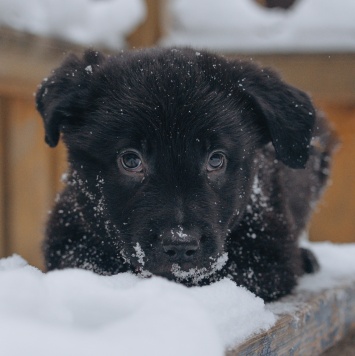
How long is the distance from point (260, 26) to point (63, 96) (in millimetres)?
3215

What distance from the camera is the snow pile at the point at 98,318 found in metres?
1.20

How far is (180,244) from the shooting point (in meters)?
1.96

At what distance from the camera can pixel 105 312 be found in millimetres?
1374

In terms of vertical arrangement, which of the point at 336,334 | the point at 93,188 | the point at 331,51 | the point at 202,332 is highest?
the point at 331,51

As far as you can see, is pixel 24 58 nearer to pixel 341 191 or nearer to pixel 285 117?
pixel 285 117

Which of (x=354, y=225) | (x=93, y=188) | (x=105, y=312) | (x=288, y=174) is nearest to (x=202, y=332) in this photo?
(x=105, y=312)

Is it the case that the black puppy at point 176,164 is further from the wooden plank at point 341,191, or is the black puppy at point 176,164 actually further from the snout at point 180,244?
the wooden plank at point 341,191

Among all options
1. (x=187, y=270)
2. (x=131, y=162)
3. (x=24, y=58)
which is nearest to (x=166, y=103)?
(x=131, y=162)

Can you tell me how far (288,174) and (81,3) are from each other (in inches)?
100

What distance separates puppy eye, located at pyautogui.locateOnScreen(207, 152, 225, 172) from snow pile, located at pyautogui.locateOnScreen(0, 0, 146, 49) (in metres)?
2.31

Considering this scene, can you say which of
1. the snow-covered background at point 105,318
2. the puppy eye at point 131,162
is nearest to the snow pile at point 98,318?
the snow-covered background at point 105,318

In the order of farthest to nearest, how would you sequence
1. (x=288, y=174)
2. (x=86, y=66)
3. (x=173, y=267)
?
(x=288, y=174) → (x=86, y=66) → (x=173, y=267)

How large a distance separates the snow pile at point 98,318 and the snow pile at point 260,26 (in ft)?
12.9

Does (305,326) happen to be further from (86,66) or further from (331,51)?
(331,51)
